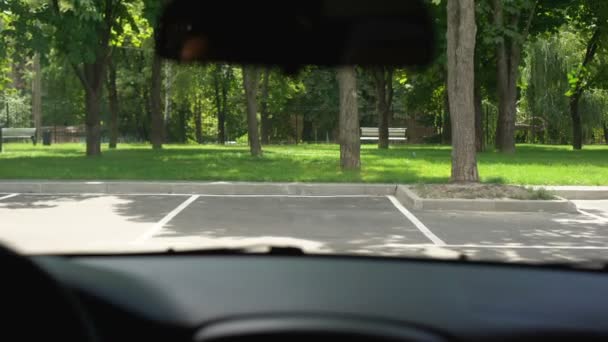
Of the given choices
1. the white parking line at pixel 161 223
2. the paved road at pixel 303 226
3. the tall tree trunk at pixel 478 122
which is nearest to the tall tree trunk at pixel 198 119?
the tall tree trunk at pixel 478 122

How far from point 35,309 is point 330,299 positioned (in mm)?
824

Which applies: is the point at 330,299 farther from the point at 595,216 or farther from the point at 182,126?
the point at 182,126

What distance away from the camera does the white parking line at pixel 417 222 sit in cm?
961

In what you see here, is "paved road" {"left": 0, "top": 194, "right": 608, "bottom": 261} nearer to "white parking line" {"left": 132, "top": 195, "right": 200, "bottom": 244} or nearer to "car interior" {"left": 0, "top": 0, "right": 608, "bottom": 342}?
"white parking line" {"left": 132, "top": 195, "right": 200, "bottom": 244}

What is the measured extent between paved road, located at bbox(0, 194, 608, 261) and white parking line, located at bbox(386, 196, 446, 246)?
13 mm

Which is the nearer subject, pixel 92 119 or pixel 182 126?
pixel 92 119

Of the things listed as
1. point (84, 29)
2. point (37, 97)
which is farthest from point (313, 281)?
point (37, 97)

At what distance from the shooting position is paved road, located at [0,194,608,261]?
895cm

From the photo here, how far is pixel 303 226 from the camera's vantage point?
35.0ft

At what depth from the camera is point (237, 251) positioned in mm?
2555

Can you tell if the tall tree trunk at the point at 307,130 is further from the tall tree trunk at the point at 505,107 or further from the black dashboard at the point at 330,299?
the black dashboard at the point at 330,299

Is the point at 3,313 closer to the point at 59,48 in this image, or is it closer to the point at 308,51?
the point at 308,51

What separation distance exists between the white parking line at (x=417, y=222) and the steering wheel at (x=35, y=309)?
802cm

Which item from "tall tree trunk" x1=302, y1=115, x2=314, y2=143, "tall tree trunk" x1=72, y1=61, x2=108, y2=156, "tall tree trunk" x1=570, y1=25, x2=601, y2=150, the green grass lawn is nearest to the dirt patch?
the green grass lawn
